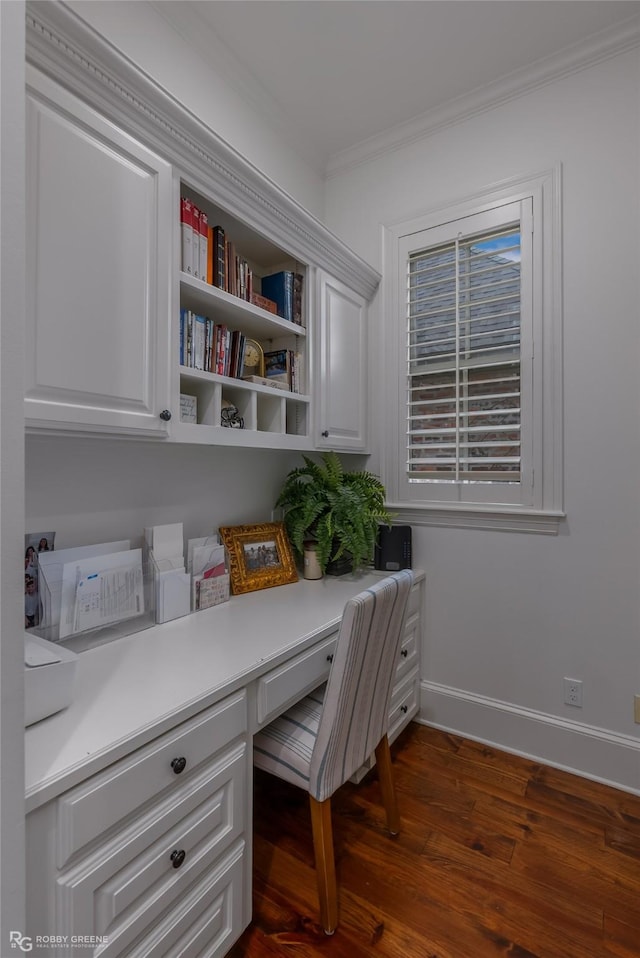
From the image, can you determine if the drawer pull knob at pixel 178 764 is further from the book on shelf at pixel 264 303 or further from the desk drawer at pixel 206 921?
the book on shelf at pixel 264 303

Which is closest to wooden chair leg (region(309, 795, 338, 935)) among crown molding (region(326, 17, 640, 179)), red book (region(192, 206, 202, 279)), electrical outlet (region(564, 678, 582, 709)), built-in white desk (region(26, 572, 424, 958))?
built-in white desk (region(26, 572, 424, 958))

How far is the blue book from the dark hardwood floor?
195 centimetres

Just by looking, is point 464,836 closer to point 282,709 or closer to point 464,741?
point 464,741

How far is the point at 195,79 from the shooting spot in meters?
1.78

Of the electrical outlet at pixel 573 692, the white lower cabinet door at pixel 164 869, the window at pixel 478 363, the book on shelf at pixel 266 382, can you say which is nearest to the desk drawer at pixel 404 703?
Answer: the electrical outlet at pixel 573 692

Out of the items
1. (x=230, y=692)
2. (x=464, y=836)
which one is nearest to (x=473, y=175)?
(x=230, y=692)

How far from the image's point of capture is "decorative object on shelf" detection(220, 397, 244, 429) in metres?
1.64

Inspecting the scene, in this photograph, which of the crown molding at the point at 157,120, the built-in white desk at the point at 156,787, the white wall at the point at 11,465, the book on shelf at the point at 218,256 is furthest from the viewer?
the book on shelf at the point at 218,256

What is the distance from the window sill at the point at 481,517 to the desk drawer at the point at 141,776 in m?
1.36

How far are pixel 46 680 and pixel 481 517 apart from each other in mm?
1786

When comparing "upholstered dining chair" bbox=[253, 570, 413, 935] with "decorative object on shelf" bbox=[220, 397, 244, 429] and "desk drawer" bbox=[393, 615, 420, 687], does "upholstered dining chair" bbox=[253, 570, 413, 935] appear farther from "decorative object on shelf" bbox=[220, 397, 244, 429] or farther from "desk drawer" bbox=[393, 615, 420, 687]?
"decorative object on shelf" bbox=[220, 397, 244, 429]

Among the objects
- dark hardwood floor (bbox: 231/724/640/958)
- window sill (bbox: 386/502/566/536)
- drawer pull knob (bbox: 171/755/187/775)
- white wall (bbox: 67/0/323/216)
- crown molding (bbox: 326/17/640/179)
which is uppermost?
crown molding (bbox: 326/17/640/179)

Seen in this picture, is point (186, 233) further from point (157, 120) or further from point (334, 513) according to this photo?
point (334, 513)

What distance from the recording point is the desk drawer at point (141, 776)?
2.54ft
